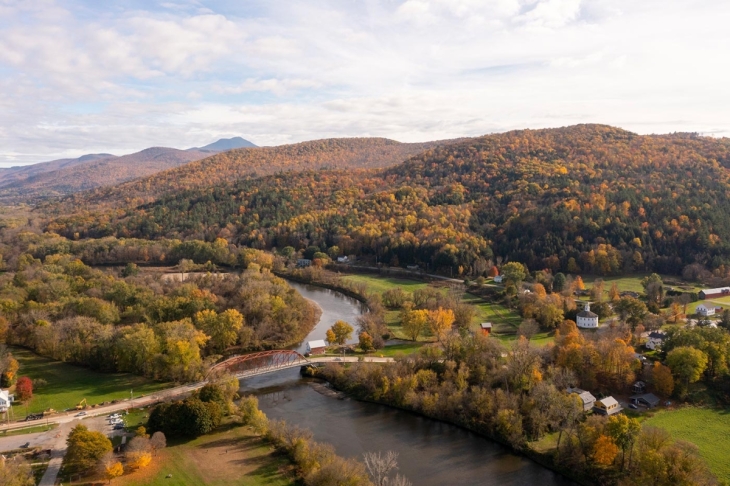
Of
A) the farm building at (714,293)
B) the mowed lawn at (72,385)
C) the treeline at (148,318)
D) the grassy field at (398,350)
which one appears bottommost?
the grassy field at (398,350)

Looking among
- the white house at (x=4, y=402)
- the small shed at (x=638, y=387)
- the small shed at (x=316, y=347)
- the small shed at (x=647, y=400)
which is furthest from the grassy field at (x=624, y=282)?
the white house at (x=4, y=402)

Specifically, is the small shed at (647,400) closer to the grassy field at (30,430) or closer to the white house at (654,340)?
the white house at (654,340)

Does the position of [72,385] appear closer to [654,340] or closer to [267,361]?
[267,361]

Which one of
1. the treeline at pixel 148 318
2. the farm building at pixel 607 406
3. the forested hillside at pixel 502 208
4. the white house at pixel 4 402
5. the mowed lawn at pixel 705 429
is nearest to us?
the mowed lawn at pixel 705 429

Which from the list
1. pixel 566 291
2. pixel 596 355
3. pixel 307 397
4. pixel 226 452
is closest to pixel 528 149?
pixel 566 291

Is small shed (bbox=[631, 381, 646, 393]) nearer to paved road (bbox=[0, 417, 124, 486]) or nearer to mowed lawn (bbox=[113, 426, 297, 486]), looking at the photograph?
mowed lawn (bbox=[113, 426, 297, 486])

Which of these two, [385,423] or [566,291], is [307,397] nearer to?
[385,423]
